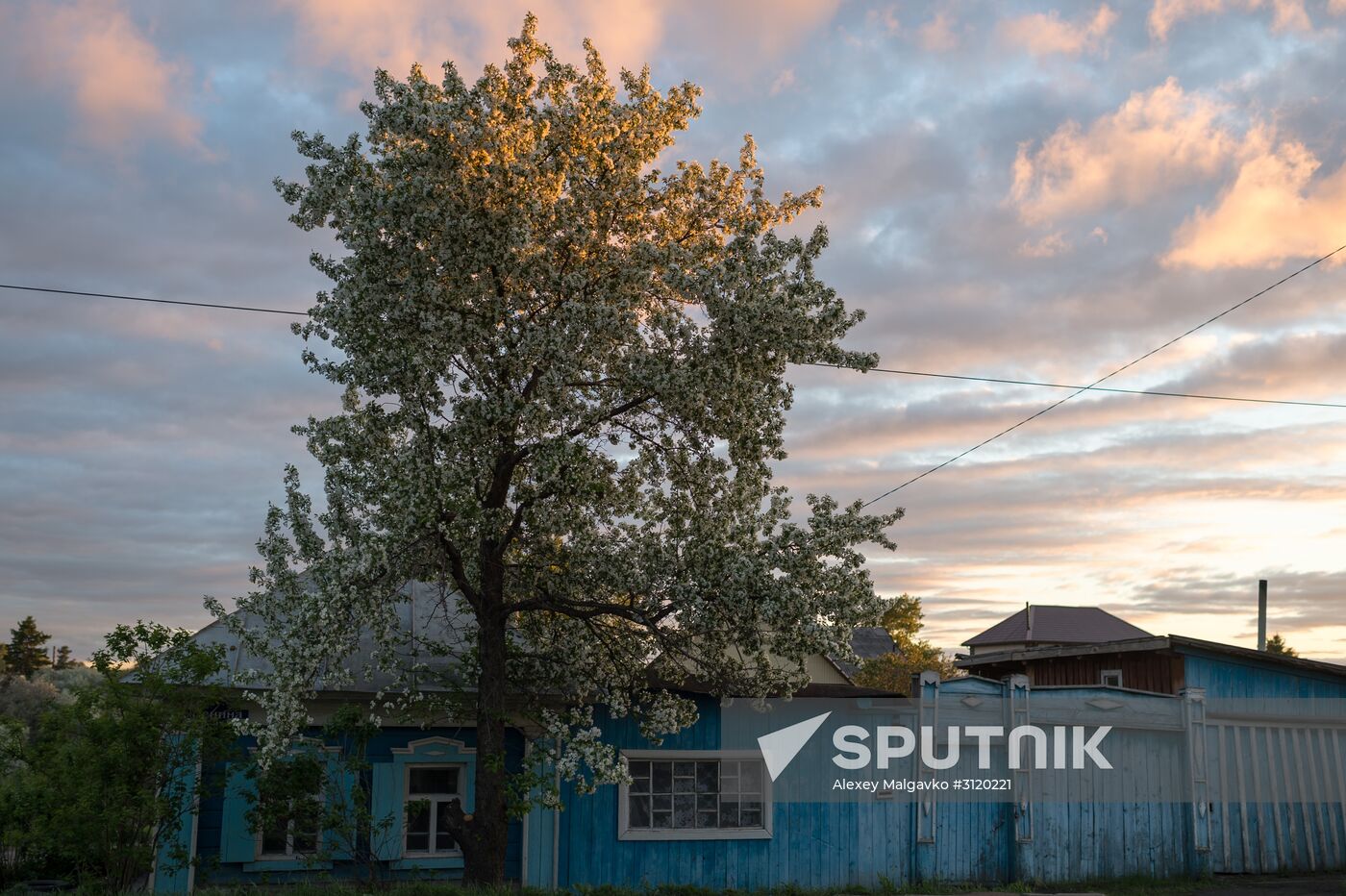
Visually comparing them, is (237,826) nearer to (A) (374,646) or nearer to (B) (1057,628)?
(A) (374,646)

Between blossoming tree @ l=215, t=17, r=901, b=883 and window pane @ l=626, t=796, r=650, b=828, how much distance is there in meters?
1.87

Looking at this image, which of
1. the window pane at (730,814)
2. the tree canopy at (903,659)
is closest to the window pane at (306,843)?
the window pane at (730,814)

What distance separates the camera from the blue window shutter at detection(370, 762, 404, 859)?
17484 mm

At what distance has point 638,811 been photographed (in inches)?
726

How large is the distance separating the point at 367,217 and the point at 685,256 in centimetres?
439

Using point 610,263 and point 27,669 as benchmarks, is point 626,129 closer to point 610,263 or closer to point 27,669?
point 610,263

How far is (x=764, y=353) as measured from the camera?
15.6 meters

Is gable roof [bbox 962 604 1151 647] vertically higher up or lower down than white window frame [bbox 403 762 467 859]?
higher up

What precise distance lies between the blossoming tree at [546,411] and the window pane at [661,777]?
5.59ft

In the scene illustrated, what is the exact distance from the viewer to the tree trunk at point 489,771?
15.6 m

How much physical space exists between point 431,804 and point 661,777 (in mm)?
3700

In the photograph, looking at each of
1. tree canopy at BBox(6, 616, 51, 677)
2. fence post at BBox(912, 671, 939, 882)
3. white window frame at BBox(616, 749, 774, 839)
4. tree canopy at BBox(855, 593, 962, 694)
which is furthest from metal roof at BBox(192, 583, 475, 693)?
tree canopy at BBox(6, 616, 51, 677)

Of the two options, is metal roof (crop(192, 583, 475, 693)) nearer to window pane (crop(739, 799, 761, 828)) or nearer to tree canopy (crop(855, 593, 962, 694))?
window pane (crop(739, 799, 761, 828))

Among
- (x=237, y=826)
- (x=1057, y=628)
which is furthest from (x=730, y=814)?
(x=1057, y=628)
